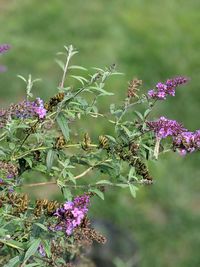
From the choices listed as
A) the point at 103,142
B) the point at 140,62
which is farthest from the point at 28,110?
the point at 140,62

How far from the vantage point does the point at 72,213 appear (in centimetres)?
185

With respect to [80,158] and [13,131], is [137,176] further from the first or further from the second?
[13,131]

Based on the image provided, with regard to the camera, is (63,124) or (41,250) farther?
(63,124)

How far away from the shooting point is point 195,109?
6.78 meters

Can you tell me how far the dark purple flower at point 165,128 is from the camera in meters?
2.11

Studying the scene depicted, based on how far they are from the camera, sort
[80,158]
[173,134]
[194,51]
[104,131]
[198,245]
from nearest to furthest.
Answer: [173,134], [80,158], [198,245], [104,131], [194,51]

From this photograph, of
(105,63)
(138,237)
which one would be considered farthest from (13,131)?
(105,63)

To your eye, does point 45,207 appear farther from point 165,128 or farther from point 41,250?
point 165,128

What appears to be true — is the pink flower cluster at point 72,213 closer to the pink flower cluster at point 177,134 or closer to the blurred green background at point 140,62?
the pink flower cluster at point 177,134

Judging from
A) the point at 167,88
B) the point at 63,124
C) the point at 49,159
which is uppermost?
the point at 167,88

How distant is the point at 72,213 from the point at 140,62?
569 centimetres

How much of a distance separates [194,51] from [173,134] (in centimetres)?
584

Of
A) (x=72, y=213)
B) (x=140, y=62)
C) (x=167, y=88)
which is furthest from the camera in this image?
(x=140, y=62)

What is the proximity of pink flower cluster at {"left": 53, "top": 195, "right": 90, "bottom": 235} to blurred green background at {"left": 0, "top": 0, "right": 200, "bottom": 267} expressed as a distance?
3.18m
